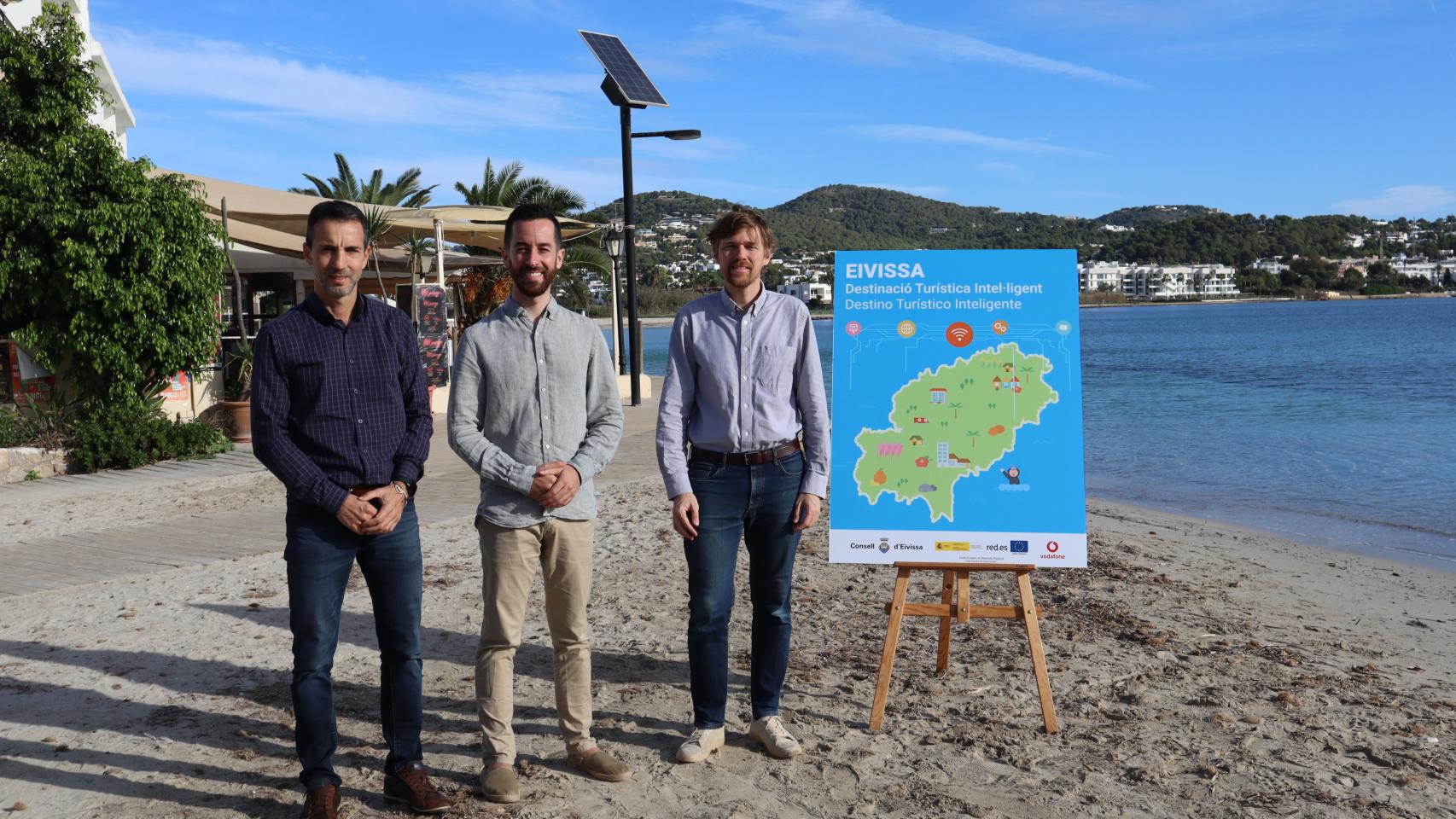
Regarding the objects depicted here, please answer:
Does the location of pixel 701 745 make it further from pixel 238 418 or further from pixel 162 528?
pixel 238 418

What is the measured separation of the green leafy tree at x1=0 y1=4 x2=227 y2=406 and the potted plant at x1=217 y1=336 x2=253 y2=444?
3.89 feet

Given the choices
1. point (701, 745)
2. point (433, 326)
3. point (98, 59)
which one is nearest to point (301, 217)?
point (433, 326)

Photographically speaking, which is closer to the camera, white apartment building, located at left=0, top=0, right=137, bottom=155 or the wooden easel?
the wooden easel

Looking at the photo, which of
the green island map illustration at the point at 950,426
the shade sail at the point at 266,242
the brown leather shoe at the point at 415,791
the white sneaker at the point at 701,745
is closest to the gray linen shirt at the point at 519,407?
the brown leather shoe at the point at 415,791

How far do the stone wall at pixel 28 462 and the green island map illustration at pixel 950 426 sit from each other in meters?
9.64

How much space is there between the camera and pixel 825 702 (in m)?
4.66

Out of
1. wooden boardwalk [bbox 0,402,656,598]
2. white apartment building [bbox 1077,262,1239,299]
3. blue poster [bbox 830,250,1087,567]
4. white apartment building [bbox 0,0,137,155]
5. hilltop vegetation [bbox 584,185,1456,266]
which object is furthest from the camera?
white apartment building [bbox 1077,262,1239,299]

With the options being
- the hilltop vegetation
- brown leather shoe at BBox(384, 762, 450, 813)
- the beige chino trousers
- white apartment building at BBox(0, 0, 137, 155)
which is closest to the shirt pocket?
the beige chino trousers

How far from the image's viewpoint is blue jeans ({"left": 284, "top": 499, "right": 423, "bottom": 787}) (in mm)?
3354

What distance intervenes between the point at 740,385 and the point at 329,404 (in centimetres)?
136

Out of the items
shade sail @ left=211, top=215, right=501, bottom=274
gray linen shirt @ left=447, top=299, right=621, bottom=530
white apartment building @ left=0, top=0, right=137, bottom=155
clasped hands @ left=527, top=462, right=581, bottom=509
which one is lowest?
clasped hands @ left=527, top=462, right=581, bottom=509

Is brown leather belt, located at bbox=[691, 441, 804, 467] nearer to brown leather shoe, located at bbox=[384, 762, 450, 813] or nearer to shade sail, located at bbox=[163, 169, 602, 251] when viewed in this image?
brown leather shoe, located at bbox=[384, 762, 450, 813]

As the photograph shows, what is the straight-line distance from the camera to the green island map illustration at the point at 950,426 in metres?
4.46

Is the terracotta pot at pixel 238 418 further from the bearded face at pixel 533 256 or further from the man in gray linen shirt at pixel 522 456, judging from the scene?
the bearded face at pixel 533 256
